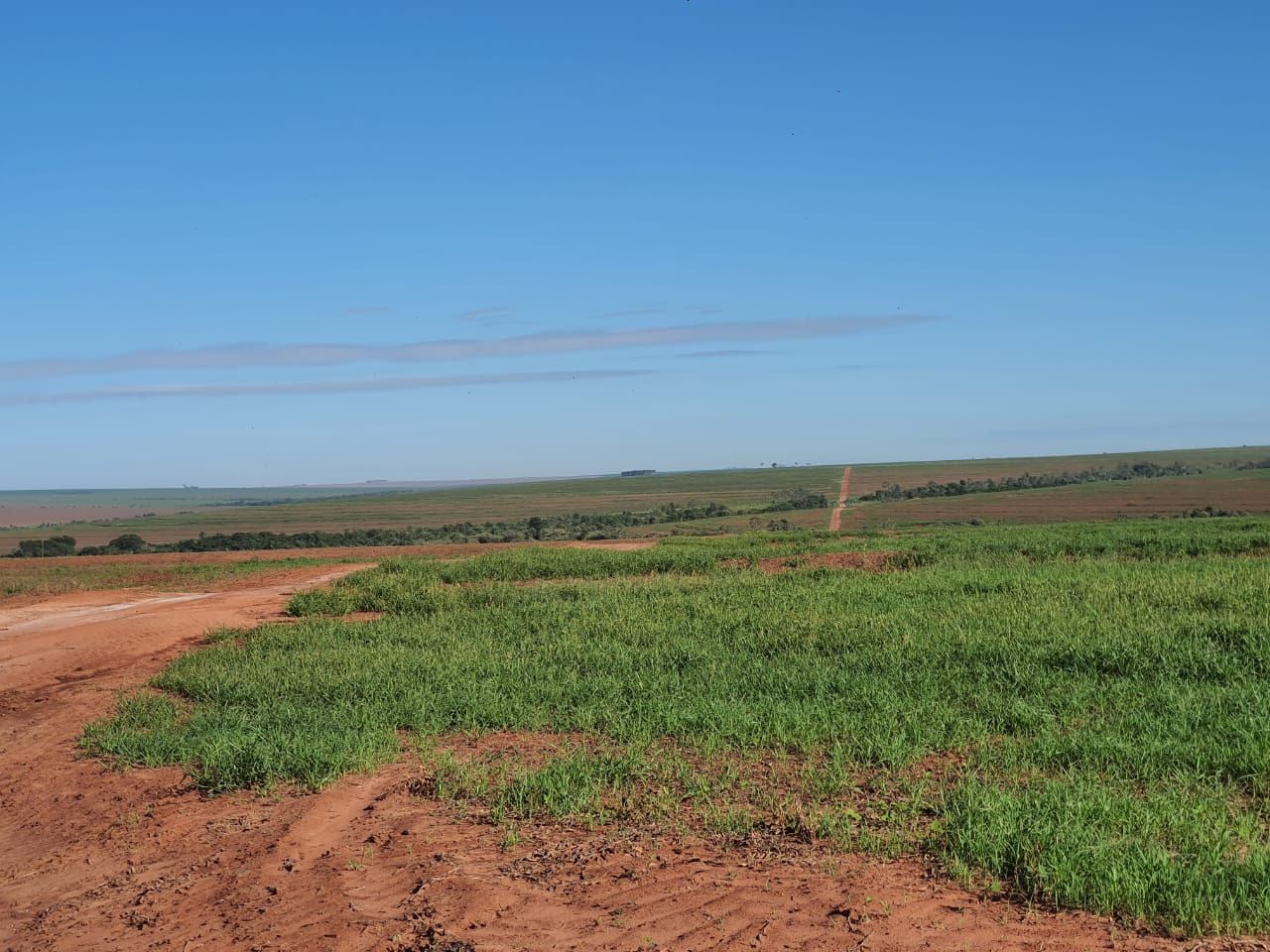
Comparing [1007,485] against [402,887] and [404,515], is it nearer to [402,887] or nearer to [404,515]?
[404,515]

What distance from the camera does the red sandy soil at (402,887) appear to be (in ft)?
15.7

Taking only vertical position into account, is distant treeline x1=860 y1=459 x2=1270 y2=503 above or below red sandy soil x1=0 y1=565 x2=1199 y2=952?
above

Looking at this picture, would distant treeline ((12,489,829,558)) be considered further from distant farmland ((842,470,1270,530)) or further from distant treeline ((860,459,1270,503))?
distant treeline ((860,459,1270,503))

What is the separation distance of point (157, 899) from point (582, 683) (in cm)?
487

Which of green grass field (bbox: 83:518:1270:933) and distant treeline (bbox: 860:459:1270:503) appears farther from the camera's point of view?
distant treeline (bbox: 860:459:1270:503)

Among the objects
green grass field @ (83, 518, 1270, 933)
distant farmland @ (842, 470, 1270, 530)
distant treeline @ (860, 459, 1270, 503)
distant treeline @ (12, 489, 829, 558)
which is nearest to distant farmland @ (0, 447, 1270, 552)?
distant farmland @ (842, 470, 1270, 530)

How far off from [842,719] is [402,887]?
3.90 m

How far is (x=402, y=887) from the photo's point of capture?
5566 millimetres

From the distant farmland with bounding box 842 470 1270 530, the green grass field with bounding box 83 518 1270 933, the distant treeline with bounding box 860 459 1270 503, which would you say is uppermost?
the distant treeline with bounding box 860 459 1270 503

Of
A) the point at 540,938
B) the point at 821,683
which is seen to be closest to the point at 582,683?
the point at 821,683

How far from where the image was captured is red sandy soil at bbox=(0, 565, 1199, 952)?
189 inches

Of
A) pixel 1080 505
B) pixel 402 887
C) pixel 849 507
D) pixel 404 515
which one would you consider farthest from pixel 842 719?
pixel 404 515

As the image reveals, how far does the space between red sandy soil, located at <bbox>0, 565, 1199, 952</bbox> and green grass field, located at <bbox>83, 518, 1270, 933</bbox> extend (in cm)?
32

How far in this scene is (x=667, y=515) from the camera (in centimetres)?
7119
